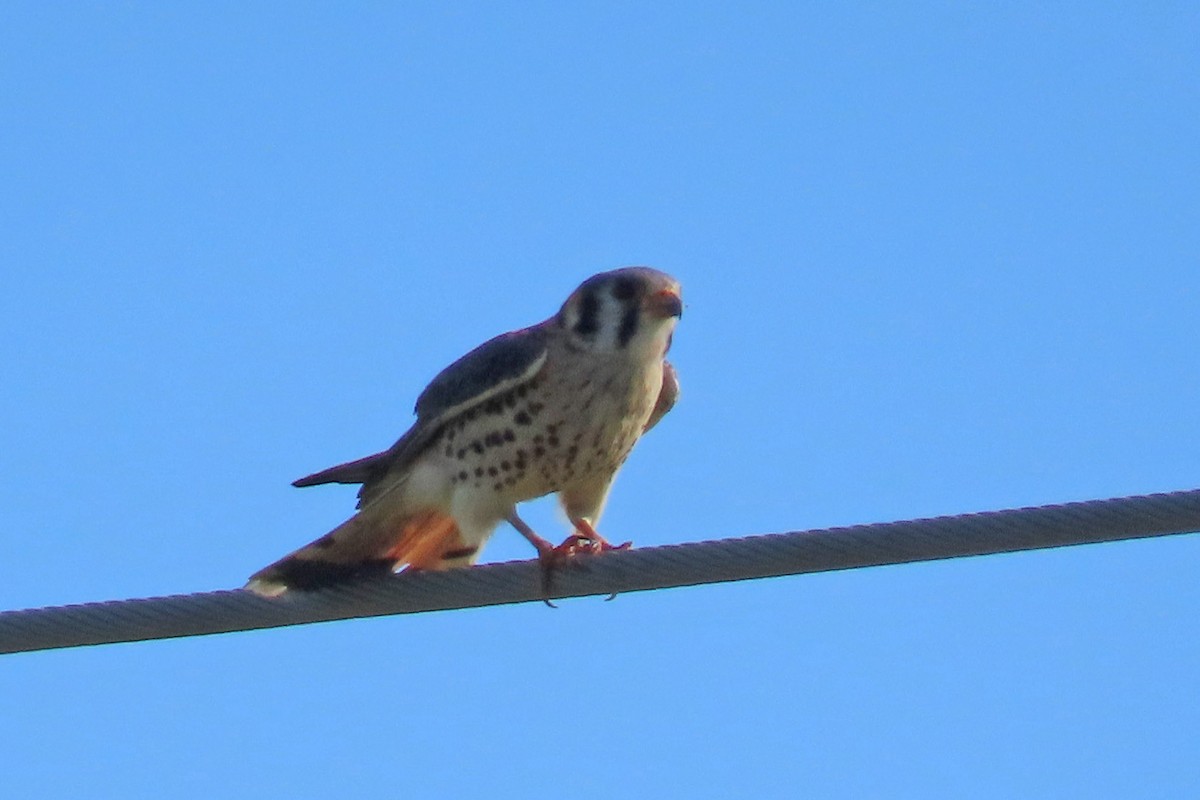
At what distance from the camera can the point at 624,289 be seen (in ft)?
22.0

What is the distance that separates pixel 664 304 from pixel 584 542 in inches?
30.9

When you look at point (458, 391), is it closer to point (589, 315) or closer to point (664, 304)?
point (589, 315)

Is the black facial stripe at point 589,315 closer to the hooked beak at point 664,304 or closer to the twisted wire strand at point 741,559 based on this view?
the hooked beak at point 664,304

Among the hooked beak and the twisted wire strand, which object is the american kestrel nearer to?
the hooked beak

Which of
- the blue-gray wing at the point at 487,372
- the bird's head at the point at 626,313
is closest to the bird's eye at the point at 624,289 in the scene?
the bird's head at the point at 626,313

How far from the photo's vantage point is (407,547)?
6.75m

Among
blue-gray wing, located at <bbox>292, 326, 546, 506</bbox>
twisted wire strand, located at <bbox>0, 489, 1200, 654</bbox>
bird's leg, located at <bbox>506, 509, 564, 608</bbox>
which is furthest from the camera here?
blue-gray wing, located at <bbox>292, 326, 546, 506</bbox>

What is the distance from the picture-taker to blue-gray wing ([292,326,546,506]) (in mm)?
6539

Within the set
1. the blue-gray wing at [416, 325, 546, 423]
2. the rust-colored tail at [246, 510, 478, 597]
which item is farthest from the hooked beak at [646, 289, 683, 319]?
the rust-colored tail at [246, 510, 478, 597]

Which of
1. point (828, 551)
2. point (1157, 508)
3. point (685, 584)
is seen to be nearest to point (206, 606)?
point (685, 584)

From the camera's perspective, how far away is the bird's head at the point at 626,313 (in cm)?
657

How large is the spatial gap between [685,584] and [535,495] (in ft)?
5.91

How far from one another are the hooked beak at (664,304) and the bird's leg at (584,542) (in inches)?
27.9

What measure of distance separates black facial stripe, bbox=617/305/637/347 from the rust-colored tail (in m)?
0.79
